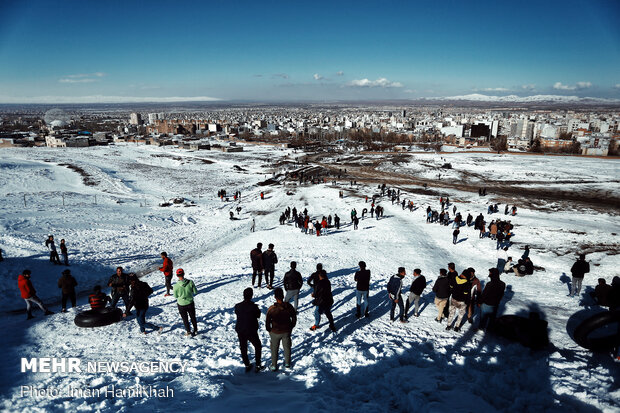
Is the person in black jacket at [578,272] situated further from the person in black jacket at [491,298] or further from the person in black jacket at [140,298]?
the person in black jacket at [140,298]

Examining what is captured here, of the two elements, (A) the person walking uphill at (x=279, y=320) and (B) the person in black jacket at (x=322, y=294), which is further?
(B) the person in black jacket at (x=322, y=294)

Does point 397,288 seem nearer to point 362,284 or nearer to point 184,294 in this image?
point 362,284

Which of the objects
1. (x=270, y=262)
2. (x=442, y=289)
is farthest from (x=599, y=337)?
(x=270, y=262)

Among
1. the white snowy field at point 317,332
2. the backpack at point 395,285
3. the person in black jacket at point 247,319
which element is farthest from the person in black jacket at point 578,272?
the person in black jacket at point 247,319

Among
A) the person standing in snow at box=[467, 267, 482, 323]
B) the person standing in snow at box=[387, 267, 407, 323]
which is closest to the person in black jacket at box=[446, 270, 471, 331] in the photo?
the person standing in snow at box=[467, 267, 482, 323]

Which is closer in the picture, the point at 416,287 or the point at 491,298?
the point at 491,298

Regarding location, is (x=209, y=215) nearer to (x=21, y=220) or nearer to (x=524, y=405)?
(x=21, y=220)
